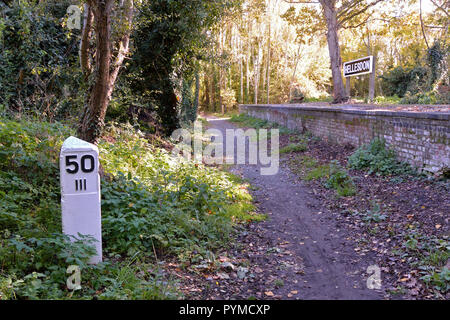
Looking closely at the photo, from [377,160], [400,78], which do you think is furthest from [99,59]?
[400,78]

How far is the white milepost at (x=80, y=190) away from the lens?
4.02 m

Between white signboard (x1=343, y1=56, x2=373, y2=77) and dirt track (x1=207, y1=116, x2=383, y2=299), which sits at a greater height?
white signboard (x1=343, y1=56, x2=373, y2=77)

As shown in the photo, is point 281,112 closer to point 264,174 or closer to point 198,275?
point 264,174

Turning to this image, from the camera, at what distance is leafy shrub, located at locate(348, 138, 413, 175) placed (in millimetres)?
7962

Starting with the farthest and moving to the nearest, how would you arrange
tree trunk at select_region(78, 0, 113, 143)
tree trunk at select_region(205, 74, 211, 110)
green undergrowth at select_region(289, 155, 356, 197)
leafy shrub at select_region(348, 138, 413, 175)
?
1. tree trunk at select_region(205, 74, 211, 110)
2. leafy shrub at select_region(348, 138, 413, 175)
3. green undergrowth at select_region(289, 155, 356, 197)
4. tree trunk at select_region(78, 0, 113, 143)

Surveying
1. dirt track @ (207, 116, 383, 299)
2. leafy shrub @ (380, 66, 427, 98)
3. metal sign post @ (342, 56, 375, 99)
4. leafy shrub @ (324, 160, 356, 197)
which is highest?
leafy shrub @ (380, 66, 427, 98)

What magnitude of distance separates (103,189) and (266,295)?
2.76 metres

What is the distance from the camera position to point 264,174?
1023 centimetres

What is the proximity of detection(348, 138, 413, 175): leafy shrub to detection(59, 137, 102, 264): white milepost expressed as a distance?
20.6ft

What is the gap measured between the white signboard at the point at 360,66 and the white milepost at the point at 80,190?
9.37m

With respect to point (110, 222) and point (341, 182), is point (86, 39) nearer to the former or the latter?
point (110, 222)

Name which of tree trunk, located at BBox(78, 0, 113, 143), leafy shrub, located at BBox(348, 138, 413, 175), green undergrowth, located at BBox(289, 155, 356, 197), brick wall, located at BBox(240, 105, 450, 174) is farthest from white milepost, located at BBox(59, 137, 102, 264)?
leafy shrub, located at BBox(348, 138, 413, 175)

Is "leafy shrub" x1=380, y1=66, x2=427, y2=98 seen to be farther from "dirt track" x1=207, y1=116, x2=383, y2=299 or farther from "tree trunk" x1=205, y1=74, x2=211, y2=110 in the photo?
"tree trunk" x1=205, y1=74, x2=211, y2=110

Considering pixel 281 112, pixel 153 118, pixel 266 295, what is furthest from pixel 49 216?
pixel 281 112
